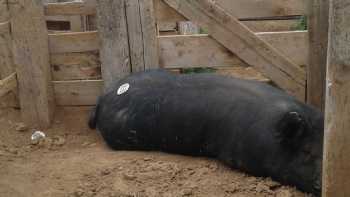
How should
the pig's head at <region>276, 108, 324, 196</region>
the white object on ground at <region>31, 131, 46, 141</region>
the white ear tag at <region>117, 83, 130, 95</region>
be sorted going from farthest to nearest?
the white object on ground at <region>31, 131, 46, 141</region>, the white ear tag at <region>117, 83, 130, 95</region>, the pig's head at <region>276, 108, 324, 196</region>

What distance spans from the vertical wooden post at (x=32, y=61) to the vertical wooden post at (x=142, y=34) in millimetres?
826

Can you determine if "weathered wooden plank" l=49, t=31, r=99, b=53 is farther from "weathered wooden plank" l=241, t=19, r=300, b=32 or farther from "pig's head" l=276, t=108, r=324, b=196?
"weathered wooden plank" l=241, t=19, r=300, b=32

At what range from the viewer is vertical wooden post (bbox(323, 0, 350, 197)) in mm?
A: 2504

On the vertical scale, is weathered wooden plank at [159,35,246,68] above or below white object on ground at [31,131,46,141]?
above

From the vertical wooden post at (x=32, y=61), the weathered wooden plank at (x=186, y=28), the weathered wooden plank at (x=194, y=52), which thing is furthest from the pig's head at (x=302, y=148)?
the weathered wooden plank at (x=186, y=28)

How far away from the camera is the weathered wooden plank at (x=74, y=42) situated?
4906 mm

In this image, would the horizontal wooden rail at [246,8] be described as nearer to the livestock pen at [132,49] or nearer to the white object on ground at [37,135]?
the livestock pen at [132,49]

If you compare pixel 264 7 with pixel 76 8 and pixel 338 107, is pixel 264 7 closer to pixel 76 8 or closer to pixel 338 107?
pixel 76 8

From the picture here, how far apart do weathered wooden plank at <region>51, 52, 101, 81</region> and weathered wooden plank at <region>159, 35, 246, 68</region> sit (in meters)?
0.68

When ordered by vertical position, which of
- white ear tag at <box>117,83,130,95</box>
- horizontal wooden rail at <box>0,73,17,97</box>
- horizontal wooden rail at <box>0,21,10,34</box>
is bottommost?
white ear tag at <box>117,83,130,95</box>

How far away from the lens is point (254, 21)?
21.0ft

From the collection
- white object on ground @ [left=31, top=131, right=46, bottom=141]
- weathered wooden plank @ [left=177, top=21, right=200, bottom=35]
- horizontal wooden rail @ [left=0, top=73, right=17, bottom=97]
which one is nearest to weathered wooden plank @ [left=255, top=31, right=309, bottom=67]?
white object on ground @ [left=31, top=131, right=46, bottom=141]

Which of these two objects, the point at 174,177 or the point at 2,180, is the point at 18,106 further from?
the point at 174,177

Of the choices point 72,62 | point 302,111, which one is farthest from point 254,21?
point 302,111
